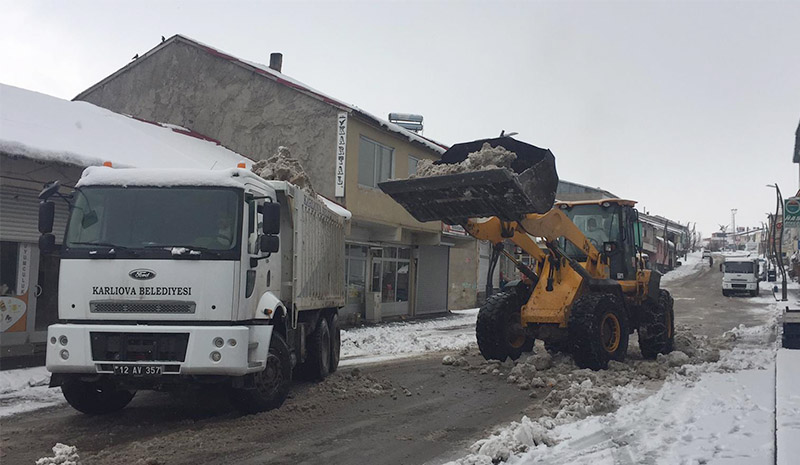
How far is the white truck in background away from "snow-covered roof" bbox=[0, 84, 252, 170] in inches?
1265

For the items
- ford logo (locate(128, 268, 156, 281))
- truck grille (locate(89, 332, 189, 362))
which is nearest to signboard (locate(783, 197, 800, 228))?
truck grille (locate(89, 332, 189, 362))

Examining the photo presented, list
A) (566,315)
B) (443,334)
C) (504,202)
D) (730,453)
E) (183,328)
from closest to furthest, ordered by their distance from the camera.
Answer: (730,453), (183,328), (504,202), (566,315), (443,334)

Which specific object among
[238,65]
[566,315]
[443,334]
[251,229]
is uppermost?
[238,65]

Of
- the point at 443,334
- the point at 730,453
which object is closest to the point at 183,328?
the point at 730,453

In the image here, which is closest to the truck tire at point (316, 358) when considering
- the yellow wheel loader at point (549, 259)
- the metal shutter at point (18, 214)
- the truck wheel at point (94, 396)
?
the yellow wheel loader at point (549, 259)

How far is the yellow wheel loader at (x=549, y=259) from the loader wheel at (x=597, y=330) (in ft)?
0.05

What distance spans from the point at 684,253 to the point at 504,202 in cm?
9629

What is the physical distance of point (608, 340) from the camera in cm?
1102

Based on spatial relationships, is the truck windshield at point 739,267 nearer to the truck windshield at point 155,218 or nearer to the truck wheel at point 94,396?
the truck windshield at point 155,218

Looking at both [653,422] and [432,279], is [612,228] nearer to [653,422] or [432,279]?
[653,422]

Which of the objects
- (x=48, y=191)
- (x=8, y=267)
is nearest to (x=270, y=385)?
(x=48, y=191)

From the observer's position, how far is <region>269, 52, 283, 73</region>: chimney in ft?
81.4

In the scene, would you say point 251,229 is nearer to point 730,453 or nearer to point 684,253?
point 730,453

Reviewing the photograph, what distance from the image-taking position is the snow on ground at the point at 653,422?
5.73 meters
